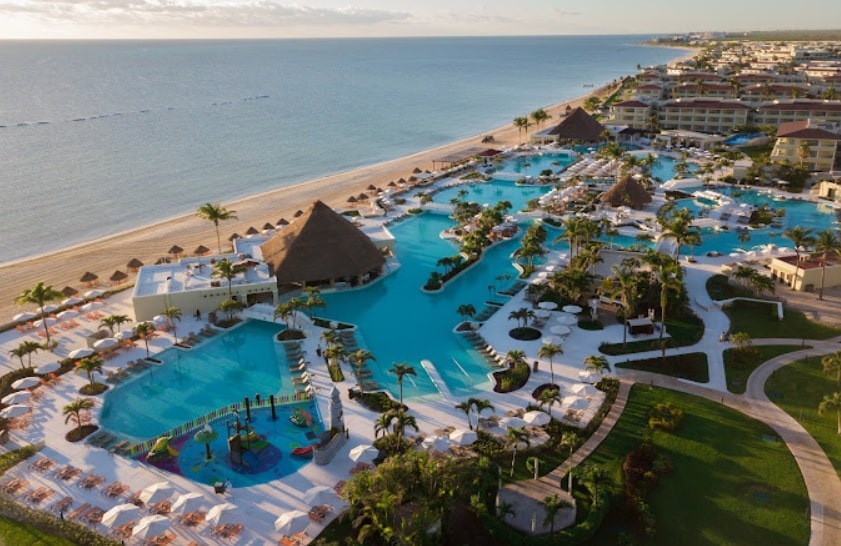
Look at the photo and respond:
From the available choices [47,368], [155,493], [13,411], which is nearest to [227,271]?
[47,368]

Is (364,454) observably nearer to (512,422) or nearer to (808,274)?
(512,422)

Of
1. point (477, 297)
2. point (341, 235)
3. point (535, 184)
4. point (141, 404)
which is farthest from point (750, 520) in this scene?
point (535, 184)

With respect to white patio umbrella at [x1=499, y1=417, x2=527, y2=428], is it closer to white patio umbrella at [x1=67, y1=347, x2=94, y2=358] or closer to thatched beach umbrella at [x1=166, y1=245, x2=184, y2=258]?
white patio umbrella at [x1=67, y1=347, x2=94, y2=358]

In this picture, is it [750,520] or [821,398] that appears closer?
[750,520]

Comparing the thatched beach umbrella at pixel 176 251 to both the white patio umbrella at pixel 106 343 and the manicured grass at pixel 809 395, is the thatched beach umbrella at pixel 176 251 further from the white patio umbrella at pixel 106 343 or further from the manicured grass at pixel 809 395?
the manicured grass at pixel 809 395

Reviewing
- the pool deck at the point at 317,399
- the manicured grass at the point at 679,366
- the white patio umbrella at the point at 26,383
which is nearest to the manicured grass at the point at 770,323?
the pool deck at the point at 317,399

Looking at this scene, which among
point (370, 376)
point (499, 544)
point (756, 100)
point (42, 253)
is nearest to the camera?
point (499, 544)

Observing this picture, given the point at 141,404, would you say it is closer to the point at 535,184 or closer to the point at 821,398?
the point at 821,398
